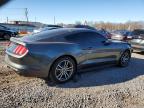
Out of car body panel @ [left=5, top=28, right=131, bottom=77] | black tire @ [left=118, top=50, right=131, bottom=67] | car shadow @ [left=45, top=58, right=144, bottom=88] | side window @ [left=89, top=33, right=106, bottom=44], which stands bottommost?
car shadow @ [left=45, top=58, right=144, bottom=88]

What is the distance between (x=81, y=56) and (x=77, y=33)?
0.76 meters

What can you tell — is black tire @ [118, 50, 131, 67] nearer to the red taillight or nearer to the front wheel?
the front wheel

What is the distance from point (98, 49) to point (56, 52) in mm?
1705

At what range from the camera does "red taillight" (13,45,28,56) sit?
5357 mm

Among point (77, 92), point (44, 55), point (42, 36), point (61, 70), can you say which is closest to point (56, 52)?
point (44, 55)

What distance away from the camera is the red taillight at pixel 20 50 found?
536 centimetres

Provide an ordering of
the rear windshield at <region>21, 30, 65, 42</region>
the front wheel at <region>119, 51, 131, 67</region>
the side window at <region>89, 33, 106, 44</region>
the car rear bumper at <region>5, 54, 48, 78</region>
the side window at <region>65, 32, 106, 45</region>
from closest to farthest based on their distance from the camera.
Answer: the car rear bumper at <region>5, 54, 48, 78</region>, the rear windshield at <region>21, 30, 65, 42</region>, the side window at <region>65, 32, 106, 45</region>, the side window at <region>89, 33, 106, 44</region>, the front wheel at <region>119, 51, 131, 67</region>

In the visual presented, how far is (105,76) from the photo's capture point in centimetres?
671

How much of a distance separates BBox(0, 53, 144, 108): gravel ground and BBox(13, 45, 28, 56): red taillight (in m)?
0.77

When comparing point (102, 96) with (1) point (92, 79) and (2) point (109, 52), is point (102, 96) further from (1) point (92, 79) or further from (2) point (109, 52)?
(2) point (109, 52)

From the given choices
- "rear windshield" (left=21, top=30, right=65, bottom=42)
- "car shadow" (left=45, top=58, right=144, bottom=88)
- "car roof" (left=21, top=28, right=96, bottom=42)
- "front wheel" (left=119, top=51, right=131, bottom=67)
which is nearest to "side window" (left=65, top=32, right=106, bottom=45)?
"car roof" (left=21, top=28, right=96, bottom=42)

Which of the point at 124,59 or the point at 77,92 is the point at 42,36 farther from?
the point at 124,59

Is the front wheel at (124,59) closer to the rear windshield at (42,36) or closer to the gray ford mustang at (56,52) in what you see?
the gray ford mustang at (56,52)

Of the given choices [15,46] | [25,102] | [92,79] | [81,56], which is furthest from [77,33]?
[25,102]
